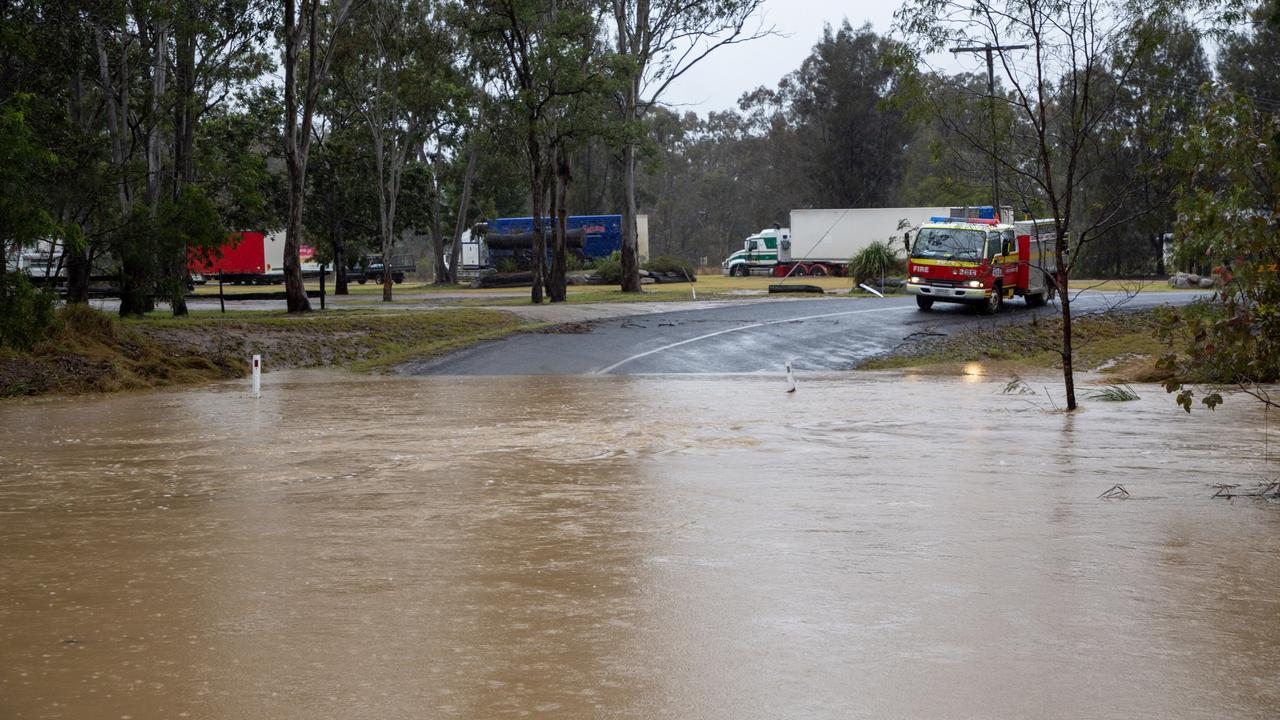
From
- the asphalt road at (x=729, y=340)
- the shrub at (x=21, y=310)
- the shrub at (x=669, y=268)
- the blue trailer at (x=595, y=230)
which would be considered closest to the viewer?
the shrub at (x=21, y=310)

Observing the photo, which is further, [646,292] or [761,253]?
[761,253]

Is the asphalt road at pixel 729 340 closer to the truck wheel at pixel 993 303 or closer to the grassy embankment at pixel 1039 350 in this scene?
the truck wheel at pixel 993 303

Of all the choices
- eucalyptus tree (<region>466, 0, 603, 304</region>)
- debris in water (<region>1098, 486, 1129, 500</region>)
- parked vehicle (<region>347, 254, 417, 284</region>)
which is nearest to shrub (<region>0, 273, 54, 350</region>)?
debris in water (<region>1098, 486, 1129, 500</region>)

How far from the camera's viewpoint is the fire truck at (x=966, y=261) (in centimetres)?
3675

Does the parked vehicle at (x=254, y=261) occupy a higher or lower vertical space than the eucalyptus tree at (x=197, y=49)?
lower

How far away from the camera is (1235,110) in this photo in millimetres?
13938

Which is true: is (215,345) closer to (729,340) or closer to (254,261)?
(729,340)

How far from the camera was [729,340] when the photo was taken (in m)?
30.9

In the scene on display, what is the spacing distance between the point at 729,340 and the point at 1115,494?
1895cm

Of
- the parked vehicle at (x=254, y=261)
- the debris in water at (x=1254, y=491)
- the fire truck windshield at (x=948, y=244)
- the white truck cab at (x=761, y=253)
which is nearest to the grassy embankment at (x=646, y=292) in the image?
the fire truck windshield at (x=948, y=244)

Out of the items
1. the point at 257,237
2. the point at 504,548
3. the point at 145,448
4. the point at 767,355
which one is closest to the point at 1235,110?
the point at 504,548

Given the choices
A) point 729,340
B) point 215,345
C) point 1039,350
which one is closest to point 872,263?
point 1039,350

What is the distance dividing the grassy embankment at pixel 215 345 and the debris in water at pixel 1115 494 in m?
17.3

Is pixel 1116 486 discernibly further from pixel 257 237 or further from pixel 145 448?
pixel 257 237
